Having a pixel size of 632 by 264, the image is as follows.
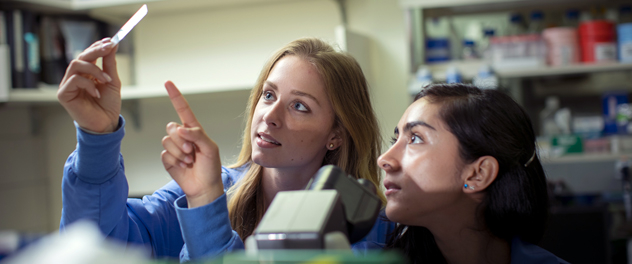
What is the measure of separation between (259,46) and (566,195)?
1.55 meters

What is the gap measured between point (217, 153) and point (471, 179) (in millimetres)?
500

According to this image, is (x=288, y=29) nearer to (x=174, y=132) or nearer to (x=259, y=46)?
(x=259, y=46)

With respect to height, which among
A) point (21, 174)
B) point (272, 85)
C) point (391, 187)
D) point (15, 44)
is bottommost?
point (21, 174)

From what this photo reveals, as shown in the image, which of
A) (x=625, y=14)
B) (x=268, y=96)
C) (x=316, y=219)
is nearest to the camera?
(x=316, y=219)

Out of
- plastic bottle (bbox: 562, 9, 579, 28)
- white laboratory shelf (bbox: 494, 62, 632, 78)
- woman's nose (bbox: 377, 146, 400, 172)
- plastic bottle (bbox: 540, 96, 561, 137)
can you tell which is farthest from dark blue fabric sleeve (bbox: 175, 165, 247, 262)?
plastic bottle (bbox: 562, 9, 579, 28)

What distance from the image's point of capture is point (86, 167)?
812 mm

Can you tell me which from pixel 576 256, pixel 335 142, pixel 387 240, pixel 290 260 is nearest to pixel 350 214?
pixel 290 260

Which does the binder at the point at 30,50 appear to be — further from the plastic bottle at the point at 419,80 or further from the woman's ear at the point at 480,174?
the woman's ear at the point at 480,174

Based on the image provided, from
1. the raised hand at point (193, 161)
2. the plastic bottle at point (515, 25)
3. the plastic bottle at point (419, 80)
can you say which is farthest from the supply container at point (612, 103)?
the raised hand at point (193, 161)

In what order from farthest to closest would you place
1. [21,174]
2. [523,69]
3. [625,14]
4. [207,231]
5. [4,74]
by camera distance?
[21,174] < [625,14] < [523,69] < [4,74] < [207,231]

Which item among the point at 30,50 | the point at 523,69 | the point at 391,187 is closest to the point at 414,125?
the point at 391,187

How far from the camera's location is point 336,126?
130 centimetres

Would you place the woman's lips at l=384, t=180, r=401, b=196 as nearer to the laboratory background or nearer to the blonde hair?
the blonde hair

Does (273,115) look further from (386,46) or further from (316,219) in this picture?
(386,46)
